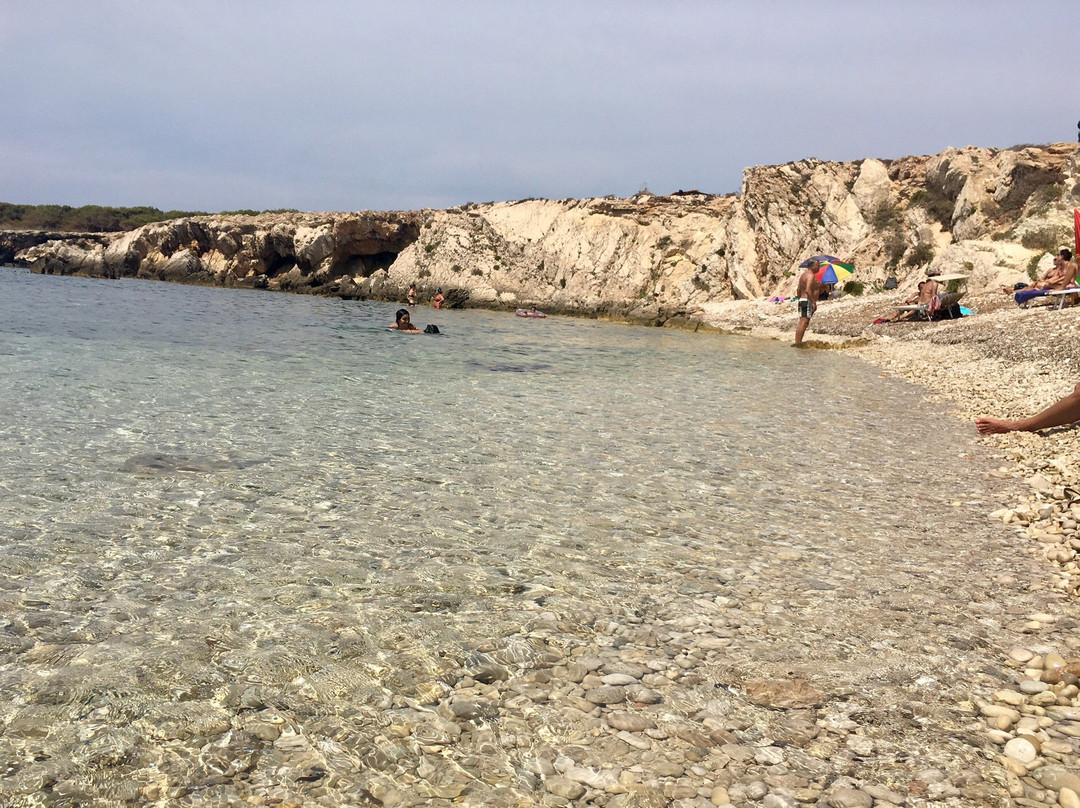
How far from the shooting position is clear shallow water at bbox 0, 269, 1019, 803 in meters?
3.63

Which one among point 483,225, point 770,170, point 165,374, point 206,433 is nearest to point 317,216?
point 483,225

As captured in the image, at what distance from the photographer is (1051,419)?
8.34m

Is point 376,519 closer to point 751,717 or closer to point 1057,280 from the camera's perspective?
point 751,717

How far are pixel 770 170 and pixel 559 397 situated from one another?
41.4m

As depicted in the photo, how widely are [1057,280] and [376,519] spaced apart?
23604 mm

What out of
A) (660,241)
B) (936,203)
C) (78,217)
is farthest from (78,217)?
(936,203)

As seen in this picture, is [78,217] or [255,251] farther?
[78,217]

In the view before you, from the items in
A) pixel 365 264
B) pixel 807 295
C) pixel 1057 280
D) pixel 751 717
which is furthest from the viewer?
pixel 365 264

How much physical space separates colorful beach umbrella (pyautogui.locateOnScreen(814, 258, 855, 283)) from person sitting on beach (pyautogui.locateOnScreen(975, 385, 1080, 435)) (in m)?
15.7

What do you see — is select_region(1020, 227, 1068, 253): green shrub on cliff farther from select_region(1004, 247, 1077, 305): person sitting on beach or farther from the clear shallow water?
the clear shallow water

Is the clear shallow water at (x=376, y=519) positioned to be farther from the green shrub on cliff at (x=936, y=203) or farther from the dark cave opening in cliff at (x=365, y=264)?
the dark cave opening in cliff at (x=365, y=264)

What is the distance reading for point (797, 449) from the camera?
8672 mm

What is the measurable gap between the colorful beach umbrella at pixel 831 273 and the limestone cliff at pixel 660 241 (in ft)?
29.4

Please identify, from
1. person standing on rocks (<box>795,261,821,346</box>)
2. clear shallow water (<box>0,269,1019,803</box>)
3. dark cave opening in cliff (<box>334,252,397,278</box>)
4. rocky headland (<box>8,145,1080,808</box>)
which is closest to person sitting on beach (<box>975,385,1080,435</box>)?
rocky headland (<box>8,145,1080,808</box>)
